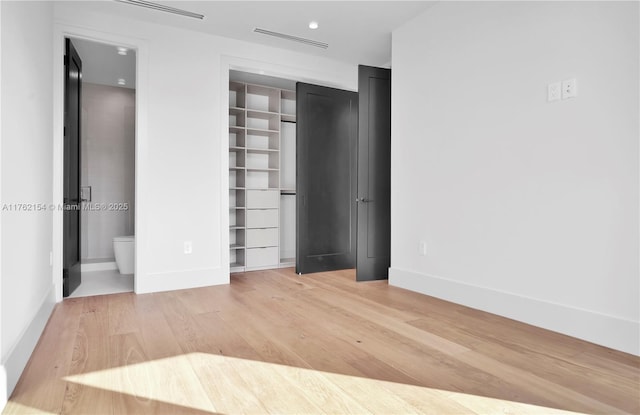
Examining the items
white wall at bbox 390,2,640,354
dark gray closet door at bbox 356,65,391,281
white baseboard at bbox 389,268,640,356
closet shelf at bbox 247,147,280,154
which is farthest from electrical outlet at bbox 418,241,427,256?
closet shelf at bbox 247,147,280,154

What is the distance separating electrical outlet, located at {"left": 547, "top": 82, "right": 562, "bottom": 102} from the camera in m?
2.39

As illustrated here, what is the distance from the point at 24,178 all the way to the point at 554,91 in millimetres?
3138

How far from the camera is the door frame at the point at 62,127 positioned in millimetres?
3205

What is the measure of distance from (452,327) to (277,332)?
114cm

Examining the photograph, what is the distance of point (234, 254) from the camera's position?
16.1 ft

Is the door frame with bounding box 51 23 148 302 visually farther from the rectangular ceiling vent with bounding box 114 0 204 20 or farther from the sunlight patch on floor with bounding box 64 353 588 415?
the sunlight patch on floor with bounding box 64 353 588 415

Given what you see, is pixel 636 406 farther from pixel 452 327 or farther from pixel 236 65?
pixel 236 65

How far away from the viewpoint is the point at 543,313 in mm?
2480

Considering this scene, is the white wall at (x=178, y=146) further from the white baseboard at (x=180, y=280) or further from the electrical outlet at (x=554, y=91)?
the electrical outlet at (x=554, y=91)

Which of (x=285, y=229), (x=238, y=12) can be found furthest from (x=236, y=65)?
(x=285, y=229)

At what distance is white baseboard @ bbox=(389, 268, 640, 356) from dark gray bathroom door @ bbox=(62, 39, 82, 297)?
3146mm

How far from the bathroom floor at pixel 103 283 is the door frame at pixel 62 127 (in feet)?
1.04

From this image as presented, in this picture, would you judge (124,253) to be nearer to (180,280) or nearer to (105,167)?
(180,280)

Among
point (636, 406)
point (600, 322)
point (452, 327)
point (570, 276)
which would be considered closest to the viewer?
point (636, 406)
